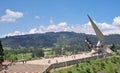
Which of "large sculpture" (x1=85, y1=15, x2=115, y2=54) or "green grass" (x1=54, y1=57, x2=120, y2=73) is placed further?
"large sculpture" (x1=85, y1=15, x2=115, y2=54)

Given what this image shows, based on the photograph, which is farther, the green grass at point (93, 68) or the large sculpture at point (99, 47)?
the large sculpture at point (99, 47)

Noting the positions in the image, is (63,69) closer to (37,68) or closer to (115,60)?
(37,68)

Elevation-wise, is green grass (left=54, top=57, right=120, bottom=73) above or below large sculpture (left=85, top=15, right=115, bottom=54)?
below

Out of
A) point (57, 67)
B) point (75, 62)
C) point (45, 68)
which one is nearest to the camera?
point (45, 68)

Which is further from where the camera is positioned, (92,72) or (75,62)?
(75,62)

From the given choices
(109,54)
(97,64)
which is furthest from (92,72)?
(109,54)

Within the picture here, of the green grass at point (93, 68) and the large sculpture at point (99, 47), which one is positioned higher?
the large sculpture at point (99, 47)

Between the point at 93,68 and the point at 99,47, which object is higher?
the point at 99,47

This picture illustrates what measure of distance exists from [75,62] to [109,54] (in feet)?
55.2

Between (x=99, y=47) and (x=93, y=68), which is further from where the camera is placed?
(x=99, y=47)

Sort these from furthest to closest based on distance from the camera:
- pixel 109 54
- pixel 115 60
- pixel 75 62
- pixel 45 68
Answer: pixel 109 54 < pixel 115 60 < pixel 75 62 < pixel 45 68

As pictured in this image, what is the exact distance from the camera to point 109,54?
7250 cm

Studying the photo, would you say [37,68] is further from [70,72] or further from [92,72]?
[92,72]

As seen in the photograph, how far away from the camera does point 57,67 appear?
52969mm
